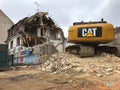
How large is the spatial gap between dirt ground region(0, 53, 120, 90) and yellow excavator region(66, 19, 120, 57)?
0.60 meters

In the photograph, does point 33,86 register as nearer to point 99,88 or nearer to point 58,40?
point 99,88

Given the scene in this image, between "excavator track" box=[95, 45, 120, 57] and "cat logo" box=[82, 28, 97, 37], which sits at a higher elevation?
"cat logo" box=[82, 28, 97, 37]

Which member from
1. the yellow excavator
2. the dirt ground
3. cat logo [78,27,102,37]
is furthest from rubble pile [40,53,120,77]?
cat logo [78,27,102,37]

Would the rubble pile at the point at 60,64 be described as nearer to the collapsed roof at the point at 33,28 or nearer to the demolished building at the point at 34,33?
the demolished building at the point at 34,33

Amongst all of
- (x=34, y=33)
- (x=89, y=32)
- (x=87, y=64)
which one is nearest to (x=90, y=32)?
(x=89, y=32)

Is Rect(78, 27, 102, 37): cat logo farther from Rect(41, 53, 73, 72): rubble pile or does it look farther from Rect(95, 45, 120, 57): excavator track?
Rect(95, 45, 120, 57): excavator track

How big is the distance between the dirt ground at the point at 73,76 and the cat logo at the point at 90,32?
1.18 meters

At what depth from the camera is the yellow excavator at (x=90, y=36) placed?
13.1 meters

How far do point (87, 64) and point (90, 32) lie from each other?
2.05 meters

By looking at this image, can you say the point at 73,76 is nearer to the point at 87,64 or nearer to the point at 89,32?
the point at 87,64

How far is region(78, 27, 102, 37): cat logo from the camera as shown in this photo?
43.3ft

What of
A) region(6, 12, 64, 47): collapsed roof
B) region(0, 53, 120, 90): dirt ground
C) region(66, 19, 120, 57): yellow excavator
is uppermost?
region(6, 12, 64, 47): collapsed roof

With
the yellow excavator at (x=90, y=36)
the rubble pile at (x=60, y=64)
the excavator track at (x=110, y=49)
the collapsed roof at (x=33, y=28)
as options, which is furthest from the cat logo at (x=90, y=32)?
the collapsed roof at (x=33, y=28)

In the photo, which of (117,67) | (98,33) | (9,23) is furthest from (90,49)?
(9,23)
